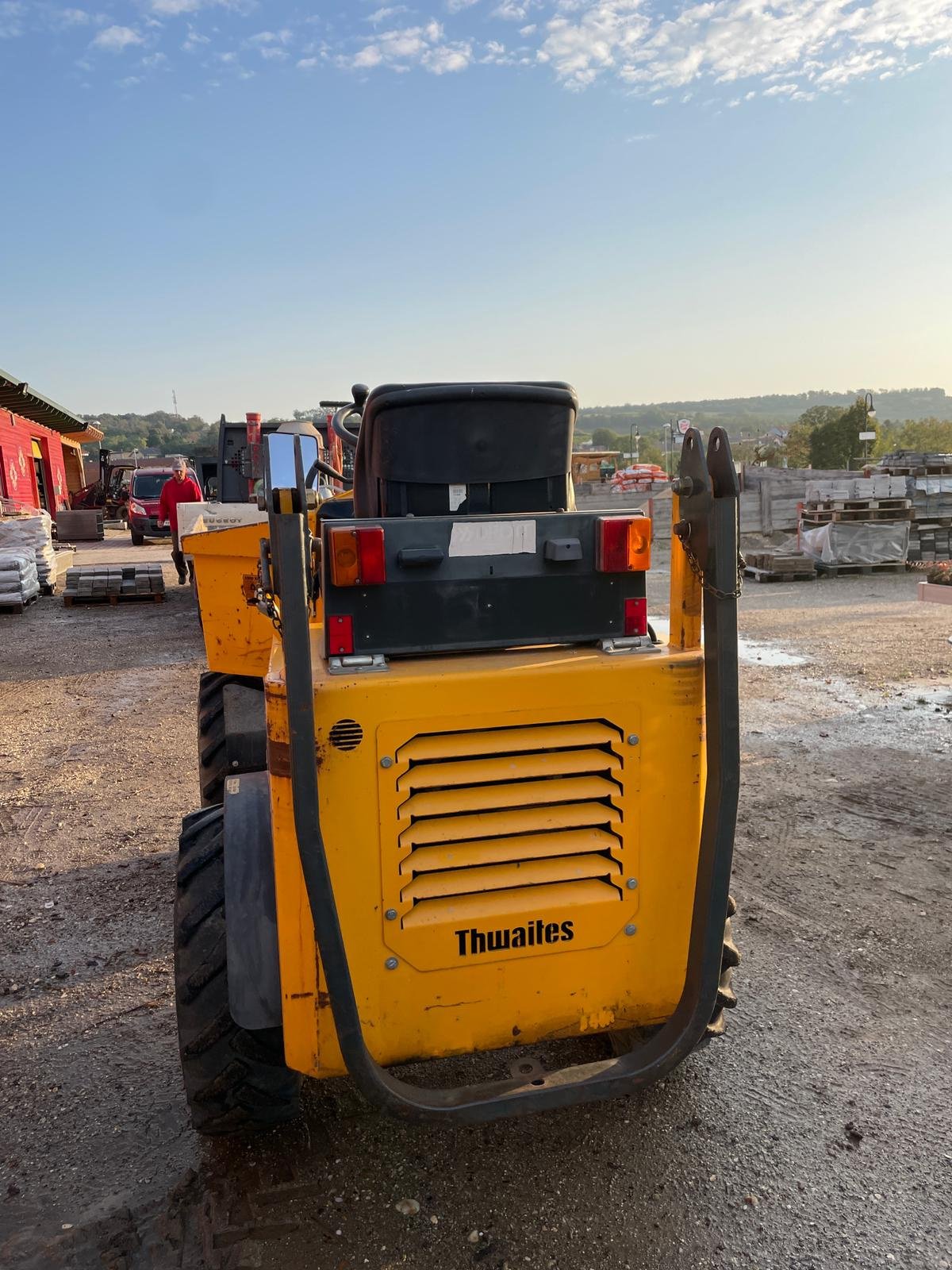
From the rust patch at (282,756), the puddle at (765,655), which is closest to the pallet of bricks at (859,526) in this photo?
the puddle at (765,655)

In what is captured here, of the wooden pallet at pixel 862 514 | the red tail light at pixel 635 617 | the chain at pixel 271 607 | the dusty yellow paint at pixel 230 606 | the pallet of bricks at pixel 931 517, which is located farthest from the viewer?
the pallet of bricks at pixel 931 517

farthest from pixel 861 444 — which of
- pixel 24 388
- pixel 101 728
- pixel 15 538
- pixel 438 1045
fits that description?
pixel 438 1045

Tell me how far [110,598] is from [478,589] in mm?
12460

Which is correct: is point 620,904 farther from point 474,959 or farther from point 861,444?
point 861,444

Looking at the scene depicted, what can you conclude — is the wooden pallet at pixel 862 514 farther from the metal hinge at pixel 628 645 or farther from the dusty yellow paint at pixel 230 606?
the metal hinge at pixel 628 645

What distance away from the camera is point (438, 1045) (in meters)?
2.31

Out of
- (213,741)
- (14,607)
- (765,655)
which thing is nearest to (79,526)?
(14,607)

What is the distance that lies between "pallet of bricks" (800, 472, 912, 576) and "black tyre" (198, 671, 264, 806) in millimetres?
12839

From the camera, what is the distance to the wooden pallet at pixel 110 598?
13.3 meters

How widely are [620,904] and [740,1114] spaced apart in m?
0.97

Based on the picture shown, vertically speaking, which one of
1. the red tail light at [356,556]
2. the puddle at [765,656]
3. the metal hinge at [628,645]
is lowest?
the puddle at [765,656]

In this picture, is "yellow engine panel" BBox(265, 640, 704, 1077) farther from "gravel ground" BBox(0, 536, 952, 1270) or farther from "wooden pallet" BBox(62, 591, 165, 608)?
"wooden pallet" BBox(62, 591, 165, 608)

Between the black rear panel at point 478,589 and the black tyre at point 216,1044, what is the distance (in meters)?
0.90

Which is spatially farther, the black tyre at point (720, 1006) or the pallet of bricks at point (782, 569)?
the pallet of bricks at point (782, 569)
